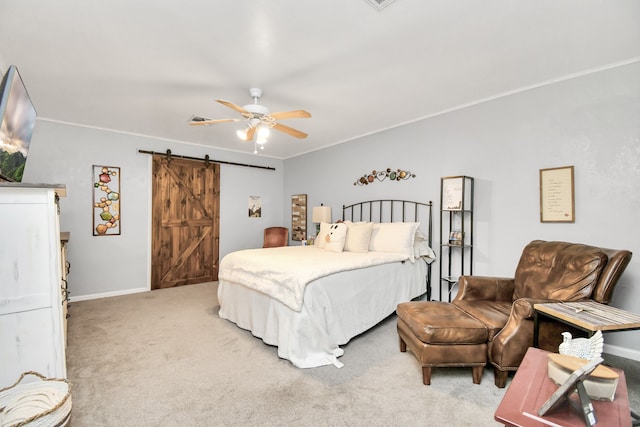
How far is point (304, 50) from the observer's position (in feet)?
7.29

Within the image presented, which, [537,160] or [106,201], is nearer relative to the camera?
[537,160]

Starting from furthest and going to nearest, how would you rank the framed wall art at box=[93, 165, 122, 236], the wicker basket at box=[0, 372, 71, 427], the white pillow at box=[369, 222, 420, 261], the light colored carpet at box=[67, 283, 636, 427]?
the framed wall art at box=[93, 165, 122, 236] → the white pillow at box=[369, 222, 420, 261] → the light colored carpet at box=[67, 283, 636, 427] → the wicker basket at box=[0, 372, 71, 427]

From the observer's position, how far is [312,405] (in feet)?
6.12

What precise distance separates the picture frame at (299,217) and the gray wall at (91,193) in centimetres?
138

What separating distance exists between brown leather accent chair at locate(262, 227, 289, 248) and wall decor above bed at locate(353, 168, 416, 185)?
1.74 m

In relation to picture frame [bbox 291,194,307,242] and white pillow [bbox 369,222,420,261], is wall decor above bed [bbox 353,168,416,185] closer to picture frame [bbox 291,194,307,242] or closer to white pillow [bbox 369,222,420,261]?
white pillow [bbox 369,222,420,261]

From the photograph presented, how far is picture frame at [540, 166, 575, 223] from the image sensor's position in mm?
2643

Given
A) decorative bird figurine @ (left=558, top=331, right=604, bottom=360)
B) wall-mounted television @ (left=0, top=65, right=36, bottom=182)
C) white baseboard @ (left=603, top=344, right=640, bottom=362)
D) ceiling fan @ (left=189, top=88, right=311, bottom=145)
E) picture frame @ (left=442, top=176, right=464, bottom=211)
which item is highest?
ceiling fan @ (left=189, top=88, right=311, bottom=145)

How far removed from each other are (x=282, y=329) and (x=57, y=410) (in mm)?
1455

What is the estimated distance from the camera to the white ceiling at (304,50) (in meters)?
1.80

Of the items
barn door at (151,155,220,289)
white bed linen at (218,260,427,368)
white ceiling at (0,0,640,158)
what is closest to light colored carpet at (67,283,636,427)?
white bed linen at (218,260,427,368)

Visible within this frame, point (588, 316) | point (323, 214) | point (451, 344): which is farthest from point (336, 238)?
point (588, 316)

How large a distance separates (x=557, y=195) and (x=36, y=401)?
12.7ft

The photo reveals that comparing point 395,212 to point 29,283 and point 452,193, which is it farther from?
point 29,283
